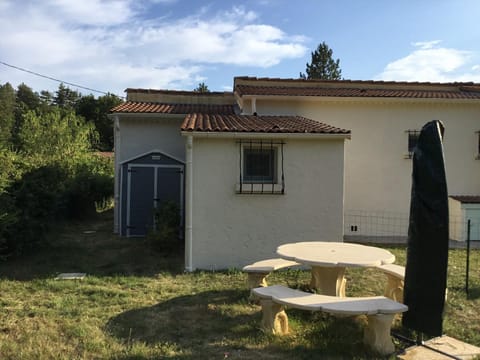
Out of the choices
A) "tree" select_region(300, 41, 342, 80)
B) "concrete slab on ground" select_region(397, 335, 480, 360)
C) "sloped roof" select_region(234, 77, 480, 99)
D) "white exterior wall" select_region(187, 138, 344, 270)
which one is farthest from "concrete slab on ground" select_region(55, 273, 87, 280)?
"tree" select_region(300, 41, 342, 80)

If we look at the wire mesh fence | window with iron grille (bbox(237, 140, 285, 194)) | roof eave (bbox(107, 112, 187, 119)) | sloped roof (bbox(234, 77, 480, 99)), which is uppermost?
sloped roof (bbox(234, 77, 480, 99))

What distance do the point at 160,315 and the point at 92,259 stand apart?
3773 millimetres

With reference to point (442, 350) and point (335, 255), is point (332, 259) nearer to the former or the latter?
point (335, 255)

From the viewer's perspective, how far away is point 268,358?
3.93 metres

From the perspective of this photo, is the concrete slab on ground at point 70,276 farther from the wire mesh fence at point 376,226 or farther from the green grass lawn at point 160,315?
the wire mesh fence at point 376,226

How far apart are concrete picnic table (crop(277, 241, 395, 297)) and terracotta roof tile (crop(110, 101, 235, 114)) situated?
269 inches

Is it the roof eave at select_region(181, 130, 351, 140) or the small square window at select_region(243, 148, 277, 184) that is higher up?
the roof eave at select_region(181, 130, 351, 140)

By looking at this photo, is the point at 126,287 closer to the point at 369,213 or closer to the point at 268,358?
the point at 268,358

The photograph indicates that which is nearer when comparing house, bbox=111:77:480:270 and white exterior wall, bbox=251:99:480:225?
house, bbox=111:77:480:270

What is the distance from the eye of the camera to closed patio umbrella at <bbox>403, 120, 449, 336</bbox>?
417 cm

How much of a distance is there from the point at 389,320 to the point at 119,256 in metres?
6.18

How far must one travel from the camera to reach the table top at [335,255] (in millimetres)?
4742

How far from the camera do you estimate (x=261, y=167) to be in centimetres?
780

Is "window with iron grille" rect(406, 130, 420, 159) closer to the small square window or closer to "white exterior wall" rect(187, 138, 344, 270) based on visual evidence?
A: "white exterior wall" rect(187, 138, 344, 270)
